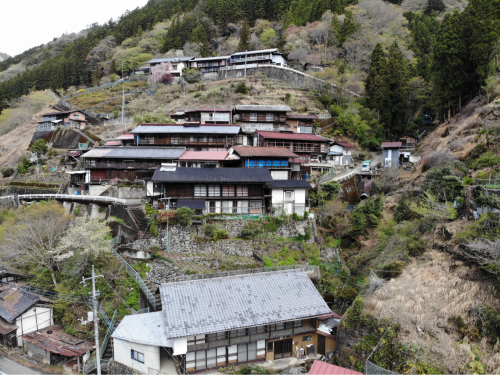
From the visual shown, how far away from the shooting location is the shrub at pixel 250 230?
2403 cm

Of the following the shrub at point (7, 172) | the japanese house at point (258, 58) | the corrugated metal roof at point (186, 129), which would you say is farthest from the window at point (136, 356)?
the japanese house at point (258, 58)

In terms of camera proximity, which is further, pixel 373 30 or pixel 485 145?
pixel 373 30

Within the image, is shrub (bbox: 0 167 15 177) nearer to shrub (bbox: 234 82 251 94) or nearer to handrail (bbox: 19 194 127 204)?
handrail (bbox: 19 194 127 204)

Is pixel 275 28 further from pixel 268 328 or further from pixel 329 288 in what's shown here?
pixel 268 328

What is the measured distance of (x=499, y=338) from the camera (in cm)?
1252

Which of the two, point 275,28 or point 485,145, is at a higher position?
point 275,28

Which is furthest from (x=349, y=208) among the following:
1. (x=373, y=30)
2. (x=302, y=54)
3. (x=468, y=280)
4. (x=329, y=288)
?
(x=373, y=30)

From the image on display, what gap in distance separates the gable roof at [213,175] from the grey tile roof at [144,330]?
11302mm

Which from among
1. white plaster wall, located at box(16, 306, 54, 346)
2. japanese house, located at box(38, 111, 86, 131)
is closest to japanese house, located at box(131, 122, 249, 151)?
white plaster wall, located at box(16, 306, 54, 346)

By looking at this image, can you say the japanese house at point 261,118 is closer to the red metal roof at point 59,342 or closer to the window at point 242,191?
the window at point 242,191

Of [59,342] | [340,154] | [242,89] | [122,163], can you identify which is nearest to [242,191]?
[122,163]

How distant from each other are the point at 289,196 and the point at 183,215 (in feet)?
29.8

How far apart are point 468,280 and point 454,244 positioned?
2.20 metres

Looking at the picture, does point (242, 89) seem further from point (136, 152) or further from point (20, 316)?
point (20, 316)
